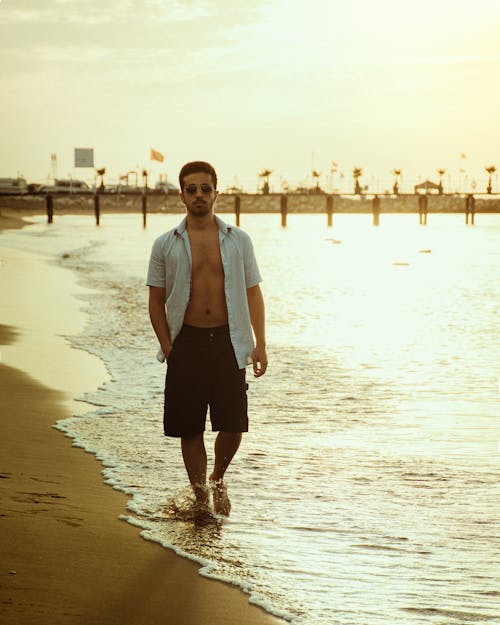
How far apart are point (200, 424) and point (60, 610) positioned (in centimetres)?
160

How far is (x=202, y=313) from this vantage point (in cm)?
555

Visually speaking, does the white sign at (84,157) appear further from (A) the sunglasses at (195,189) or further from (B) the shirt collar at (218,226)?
(A) the sunglasses at (195,189)

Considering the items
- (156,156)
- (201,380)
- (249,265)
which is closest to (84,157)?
(156,156)

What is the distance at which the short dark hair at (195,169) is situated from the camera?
5457mm

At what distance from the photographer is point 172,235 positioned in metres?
5.54

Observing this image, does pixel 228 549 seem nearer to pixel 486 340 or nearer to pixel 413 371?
pixel 413 371

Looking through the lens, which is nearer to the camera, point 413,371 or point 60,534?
point 60,534

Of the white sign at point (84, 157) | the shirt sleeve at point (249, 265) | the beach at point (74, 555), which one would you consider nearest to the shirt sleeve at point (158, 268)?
the shirt sleeve at point (249, 265)

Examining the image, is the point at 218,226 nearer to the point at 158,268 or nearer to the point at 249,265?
the point at 249,265

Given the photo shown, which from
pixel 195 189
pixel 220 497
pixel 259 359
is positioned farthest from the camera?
pixel 220 497

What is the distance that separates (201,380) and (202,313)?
0.35 m

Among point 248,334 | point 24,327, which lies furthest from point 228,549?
point 24,327

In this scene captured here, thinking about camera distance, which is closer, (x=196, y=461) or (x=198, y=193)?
(x=198, y=193)

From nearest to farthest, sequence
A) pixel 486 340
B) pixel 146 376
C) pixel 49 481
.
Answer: pixel 49 481
pixel 146 376
pixel 486 340
